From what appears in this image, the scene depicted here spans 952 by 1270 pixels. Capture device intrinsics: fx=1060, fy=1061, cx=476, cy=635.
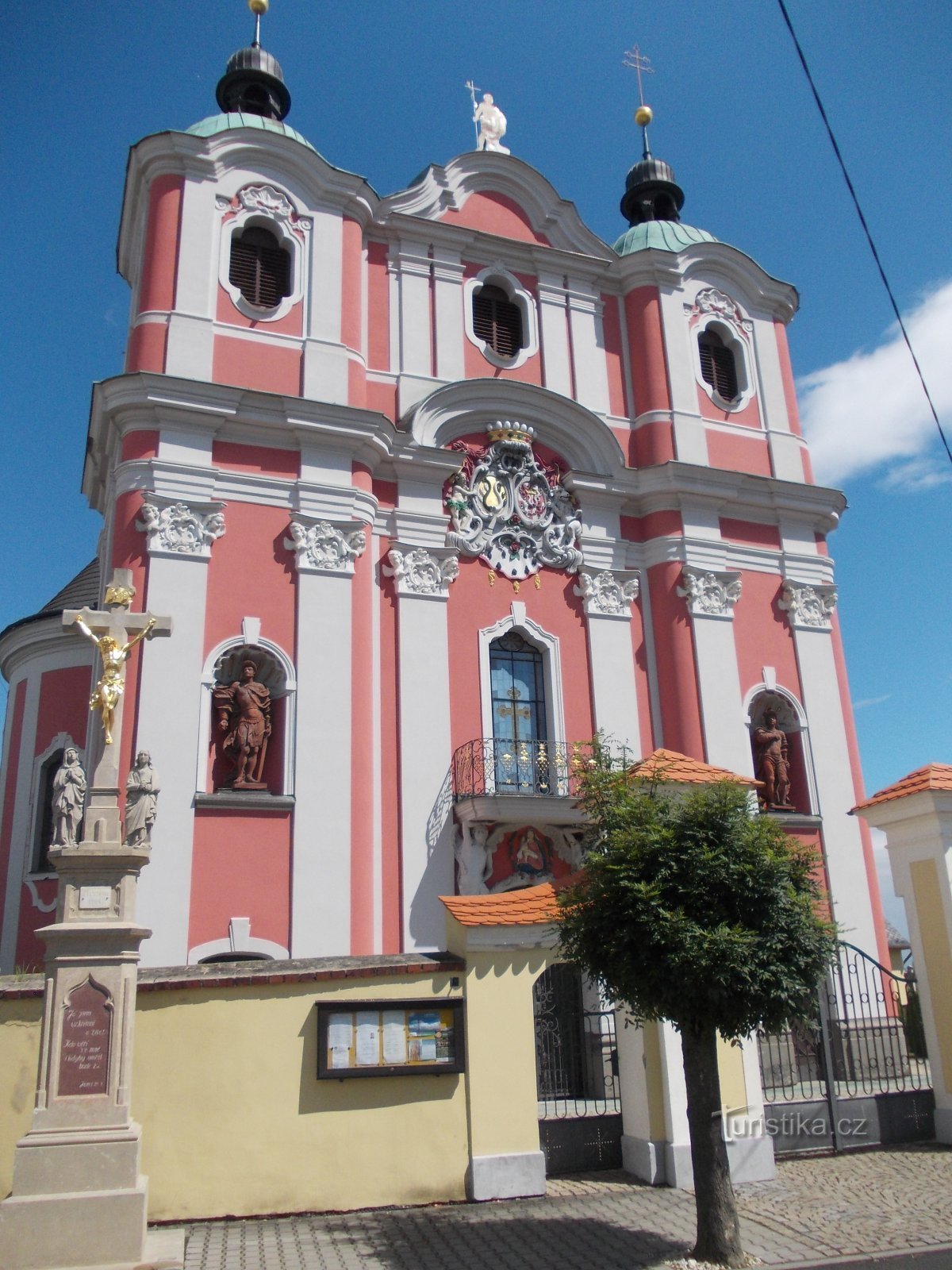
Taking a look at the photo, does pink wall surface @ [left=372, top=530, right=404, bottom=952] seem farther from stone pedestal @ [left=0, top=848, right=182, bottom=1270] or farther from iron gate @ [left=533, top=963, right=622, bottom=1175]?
stone pedestal @ [left=0, top=848, right=182, bottom=1270]

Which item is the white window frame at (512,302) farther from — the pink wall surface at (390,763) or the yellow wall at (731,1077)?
the yellow wall at (731,1077)

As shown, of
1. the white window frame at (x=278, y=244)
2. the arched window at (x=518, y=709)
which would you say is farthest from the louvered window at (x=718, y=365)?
the white window frame at (x=278, y=244)

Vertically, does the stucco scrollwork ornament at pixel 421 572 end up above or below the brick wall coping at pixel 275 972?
above

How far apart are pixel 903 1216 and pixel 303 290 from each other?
47.2 ft

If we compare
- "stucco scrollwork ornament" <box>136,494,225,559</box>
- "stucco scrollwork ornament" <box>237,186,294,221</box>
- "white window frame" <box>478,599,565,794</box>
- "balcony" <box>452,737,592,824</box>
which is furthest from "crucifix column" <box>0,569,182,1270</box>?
"stucco scrollwork ornament" <box>237,186,294,221</box>

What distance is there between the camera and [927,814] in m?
11.3

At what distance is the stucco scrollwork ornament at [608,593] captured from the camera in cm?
1720

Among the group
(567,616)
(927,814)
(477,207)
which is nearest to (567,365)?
(477,207)

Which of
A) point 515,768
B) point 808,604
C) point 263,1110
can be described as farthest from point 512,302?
point 263,1110

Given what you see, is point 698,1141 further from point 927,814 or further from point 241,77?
point 241,77

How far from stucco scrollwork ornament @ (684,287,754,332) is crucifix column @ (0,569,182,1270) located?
1542 cm

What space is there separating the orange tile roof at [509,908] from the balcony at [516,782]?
471cm

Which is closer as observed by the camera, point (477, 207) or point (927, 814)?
point (927, 814)

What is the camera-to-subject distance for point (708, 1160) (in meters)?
7.23
